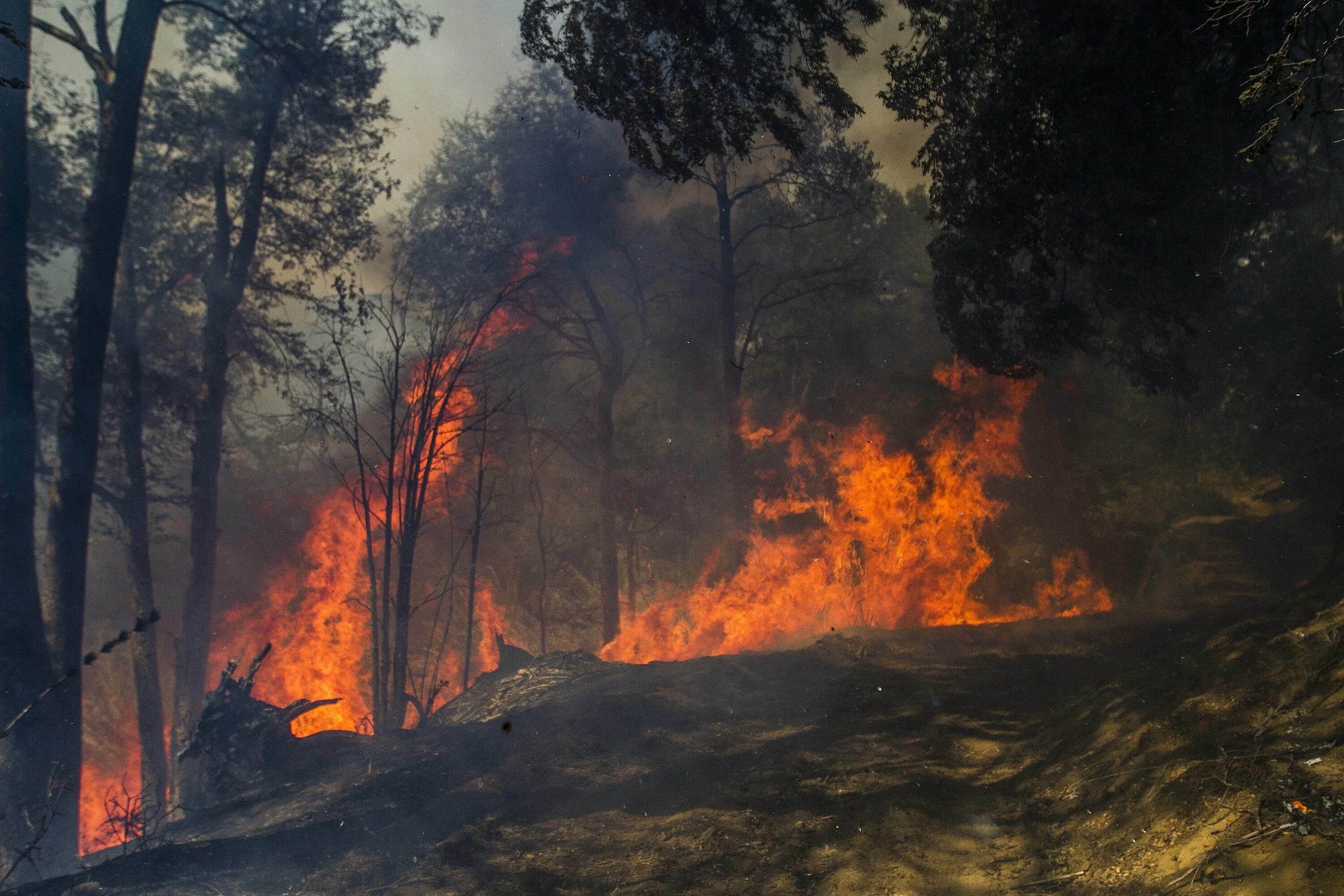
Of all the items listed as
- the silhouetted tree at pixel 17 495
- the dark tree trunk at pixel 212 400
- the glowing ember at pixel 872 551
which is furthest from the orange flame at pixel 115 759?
the silhouetted tree at pixel 17 495

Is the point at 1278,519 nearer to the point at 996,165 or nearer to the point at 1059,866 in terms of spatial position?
the point at 996,165

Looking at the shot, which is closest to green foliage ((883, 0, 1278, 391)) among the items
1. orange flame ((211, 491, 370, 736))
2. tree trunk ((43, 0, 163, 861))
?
tree trunk ((43, 0, 163, 861))

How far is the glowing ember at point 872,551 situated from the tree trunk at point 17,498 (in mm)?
12205

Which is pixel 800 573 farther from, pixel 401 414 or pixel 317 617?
pixel 317 617

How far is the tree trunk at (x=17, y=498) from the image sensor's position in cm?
920

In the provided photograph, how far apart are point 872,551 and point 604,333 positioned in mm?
9029

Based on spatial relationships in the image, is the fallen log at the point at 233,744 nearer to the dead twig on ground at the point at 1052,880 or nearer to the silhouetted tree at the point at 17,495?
the silhouetted tree at the point at 17,495

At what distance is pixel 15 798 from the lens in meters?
9.17

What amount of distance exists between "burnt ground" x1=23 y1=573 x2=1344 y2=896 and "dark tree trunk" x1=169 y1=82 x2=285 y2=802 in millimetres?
7306

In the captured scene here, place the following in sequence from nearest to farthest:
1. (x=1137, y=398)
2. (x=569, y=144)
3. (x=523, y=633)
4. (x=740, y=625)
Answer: (x=1137, y=398) < (x=569, y=144) < (x=740, y=625) < (x=523, y=633)

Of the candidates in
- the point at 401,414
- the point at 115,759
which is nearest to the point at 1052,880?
the point at 401,414

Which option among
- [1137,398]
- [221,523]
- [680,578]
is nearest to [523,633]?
[680,578]

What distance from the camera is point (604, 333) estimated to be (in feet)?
68.5

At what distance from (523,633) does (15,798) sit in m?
16.2
